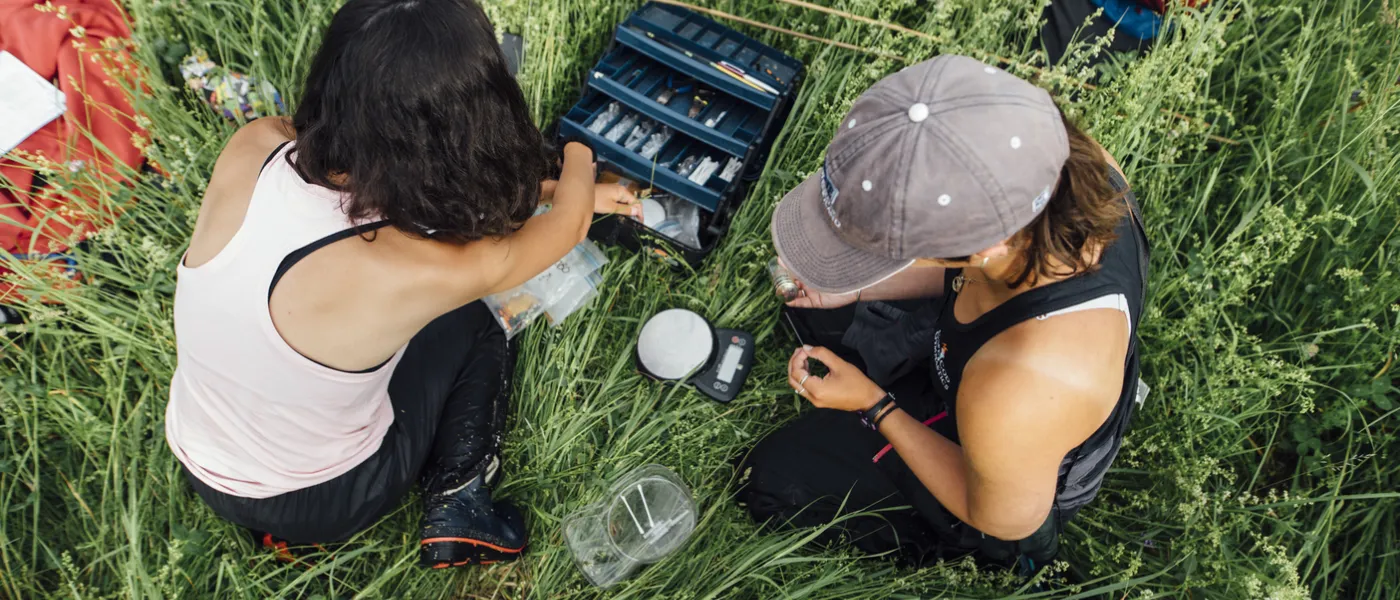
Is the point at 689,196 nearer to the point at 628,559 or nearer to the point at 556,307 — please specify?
the point at 556,307

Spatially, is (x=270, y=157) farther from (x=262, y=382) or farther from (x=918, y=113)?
(x=918, y=113)

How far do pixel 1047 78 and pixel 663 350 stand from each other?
1554mm

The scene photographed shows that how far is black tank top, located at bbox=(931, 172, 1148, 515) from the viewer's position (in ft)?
5.03

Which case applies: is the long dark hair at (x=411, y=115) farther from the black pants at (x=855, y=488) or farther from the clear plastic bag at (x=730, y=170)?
the black pants at (x=855, y=488)

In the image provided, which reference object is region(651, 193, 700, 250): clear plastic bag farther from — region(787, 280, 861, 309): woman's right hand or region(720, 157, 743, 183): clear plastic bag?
region(787, 280, 861, 309): woman's right hand

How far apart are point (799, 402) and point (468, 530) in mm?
1181

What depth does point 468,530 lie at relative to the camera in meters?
2.23

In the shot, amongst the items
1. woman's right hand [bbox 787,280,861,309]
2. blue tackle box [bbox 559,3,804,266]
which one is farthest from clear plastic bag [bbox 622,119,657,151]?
woman's right hand [bbox 787,280,861,309]

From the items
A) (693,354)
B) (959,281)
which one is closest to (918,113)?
(959,281)

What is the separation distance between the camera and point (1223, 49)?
2729mm

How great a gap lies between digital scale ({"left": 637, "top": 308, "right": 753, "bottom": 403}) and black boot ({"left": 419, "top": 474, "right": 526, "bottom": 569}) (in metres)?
0.67

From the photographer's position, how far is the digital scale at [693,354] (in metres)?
2.46

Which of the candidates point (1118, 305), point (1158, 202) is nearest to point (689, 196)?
point (1118, 305)

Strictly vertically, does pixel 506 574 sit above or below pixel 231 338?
below
